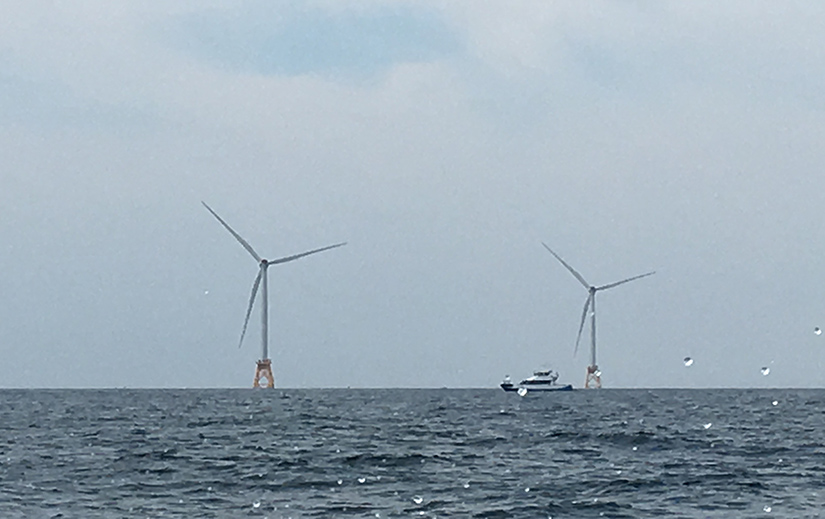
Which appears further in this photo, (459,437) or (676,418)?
(676,418)

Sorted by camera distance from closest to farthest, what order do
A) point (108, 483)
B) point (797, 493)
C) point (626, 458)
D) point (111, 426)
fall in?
point (797, 493)
point (108, 483)
point (626, 458)
point (111, 426)

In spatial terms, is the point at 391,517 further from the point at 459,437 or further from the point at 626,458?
the point at 459,437

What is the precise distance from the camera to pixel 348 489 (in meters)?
38.7

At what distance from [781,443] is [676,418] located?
3453 cm

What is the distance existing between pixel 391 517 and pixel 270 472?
12.5 m

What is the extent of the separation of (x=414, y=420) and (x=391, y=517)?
5817cm

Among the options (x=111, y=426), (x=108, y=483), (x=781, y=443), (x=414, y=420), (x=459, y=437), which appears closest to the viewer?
(x=108, y=483)

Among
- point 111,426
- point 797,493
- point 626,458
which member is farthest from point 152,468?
point 111,426

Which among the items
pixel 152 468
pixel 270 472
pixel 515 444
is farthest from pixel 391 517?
pixel 515 444

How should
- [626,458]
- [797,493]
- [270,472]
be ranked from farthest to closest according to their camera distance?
[626,458] → [270,472] → [797,493]

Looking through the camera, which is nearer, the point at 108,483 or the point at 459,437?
the point at 108,483

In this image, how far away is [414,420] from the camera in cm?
9025

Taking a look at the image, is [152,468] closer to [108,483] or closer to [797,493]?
[108,483]

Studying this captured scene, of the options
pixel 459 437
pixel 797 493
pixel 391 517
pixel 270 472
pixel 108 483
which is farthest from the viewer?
pixel 459 437
